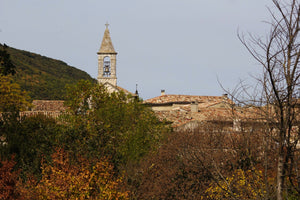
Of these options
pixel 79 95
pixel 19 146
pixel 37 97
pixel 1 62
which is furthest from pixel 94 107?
pixel 37 97

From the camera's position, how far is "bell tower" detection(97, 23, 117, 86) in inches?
2048

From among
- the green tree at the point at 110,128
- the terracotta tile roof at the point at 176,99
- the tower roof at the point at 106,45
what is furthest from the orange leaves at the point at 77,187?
the terracotta tile roof at the point at 176,99

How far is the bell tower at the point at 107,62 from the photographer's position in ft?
171

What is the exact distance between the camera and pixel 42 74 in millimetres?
85938

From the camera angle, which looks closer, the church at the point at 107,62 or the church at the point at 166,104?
the church at the point at 166,104

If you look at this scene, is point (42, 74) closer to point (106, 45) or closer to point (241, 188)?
point (106, 45)

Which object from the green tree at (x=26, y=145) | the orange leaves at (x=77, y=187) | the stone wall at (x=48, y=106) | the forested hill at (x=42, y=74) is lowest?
the orange leaves at (x=77, y=187)

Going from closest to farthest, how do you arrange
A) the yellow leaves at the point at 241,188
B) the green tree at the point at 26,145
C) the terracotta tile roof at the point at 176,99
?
the yellow leaves at the point at 241,188 → the green tree at the point at 26,145 → the terracotta tile roof at the point at 176,99

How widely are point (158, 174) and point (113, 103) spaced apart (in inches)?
462

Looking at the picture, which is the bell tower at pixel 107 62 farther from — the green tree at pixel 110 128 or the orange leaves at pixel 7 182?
the orange leaves at pixel 7 182

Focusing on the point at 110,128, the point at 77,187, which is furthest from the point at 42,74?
the point at 77,187

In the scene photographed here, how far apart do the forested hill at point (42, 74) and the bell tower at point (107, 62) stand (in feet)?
22.9

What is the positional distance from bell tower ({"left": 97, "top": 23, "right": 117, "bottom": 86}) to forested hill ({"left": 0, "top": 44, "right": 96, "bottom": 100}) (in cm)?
698

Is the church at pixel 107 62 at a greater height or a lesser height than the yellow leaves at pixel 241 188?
greater
